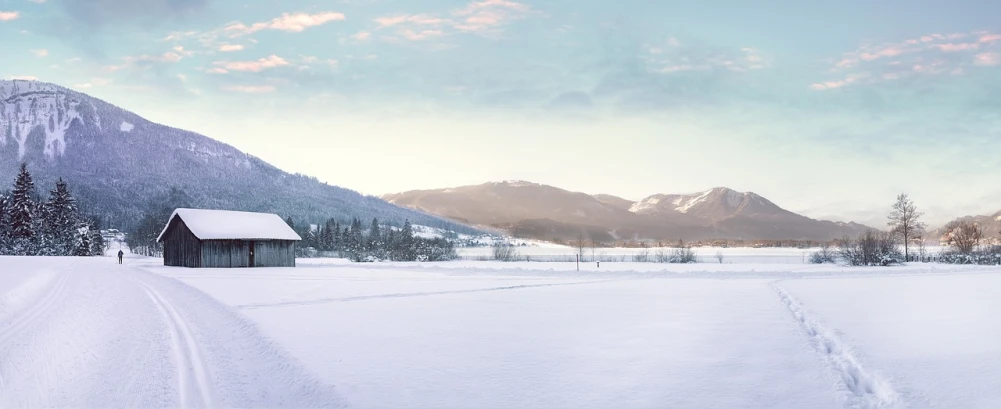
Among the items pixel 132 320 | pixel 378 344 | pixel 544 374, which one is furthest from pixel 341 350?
pixel 132 320

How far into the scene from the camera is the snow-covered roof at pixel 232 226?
52.2 m

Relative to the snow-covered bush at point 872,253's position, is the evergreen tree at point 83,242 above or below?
above

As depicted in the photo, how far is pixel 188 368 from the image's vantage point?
28.7ft

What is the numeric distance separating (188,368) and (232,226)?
49.5 meters

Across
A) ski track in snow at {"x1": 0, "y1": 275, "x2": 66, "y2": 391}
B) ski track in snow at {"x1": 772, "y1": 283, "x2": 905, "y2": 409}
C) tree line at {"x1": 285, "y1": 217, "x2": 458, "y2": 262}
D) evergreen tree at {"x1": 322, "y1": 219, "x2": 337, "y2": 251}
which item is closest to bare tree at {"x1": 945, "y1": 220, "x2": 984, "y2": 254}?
tree line at {"x1": 285, "y1": 217, "x2": 458, "y2": 262}

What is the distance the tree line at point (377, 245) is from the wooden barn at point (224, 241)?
20859 mm

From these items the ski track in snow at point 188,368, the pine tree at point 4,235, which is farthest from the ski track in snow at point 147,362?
the pine tree at point 4,235

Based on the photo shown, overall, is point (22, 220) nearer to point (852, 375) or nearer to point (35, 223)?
point (35, 223)

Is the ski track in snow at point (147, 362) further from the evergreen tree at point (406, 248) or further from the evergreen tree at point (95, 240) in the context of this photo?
the evergreen tree at point (95, 240)

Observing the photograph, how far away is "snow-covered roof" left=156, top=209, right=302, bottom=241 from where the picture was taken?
52.2 meters

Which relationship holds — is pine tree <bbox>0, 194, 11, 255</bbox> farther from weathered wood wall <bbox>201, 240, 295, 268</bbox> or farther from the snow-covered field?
the snow-covered field

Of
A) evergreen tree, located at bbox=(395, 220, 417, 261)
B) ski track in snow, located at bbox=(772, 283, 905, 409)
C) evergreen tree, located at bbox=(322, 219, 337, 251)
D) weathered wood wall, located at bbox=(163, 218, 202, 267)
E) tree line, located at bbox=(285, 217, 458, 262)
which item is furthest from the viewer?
evergreen tree, located at bbox=(322, 219, 337, 251)

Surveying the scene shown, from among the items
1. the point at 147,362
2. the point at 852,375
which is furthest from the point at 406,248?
the point at 852,375

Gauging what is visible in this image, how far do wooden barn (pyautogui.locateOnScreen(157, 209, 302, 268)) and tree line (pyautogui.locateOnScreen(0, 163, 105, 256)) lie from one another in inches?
1043
